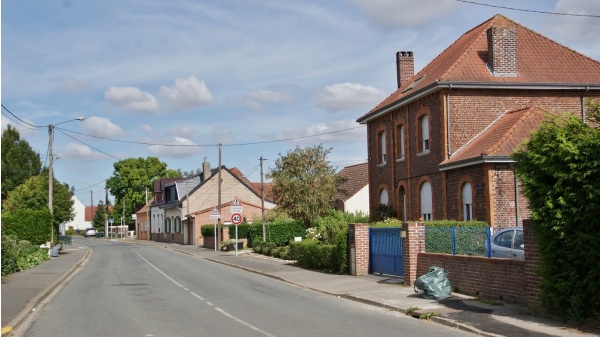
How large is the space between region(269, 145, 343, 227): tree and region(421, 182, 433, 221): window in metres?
13.9

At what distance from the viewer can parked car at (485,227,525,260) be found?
51.8ft

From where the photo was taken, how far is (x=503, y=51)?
1065 inches

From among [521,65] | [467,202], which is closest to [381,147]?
[521,65]

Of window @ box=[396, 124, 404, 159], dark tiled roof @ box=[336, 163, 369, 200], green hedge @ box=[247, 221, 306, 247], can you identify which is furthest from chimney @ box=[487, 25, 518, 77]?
dark tiled roof @ box=[336, 163, 369, 200]

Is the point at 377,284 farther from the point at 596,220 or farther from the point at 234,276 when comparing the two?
the point at 596,220

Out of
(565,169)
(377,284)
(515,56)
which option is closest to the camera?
(565,169)

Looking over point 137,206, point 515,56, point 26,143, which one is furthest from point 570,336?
point 137,206

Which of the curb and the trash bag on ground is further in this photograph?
the trash bag on ground

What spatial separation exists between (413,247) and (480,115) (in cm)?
1029

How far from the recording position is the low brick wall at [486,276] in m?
13.7

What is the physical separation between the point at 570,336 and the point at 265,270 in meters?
18.1

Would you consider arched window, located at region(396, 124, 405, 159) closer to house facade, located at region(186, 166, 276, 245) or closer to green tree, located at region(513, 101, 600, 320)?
green tree, located at region(513, 101, 600, 320)

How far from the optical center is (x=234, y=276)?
25453 millimetres

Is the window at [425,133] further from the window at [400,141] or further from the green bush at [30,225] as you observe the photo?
the green bush at [30,225]
